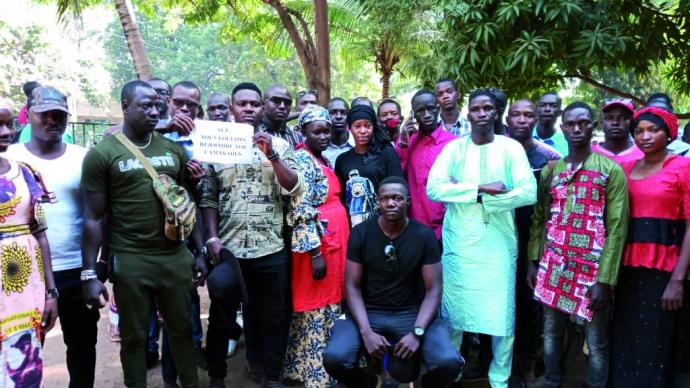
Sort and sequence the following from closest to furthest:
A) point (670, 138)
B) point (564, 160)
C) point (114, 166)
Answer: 1. point (114, 166)
2. point (670, 138)
3. point (564, 160)

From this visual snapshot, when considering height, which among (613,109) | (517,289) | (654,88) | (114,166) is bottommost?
(517,289)

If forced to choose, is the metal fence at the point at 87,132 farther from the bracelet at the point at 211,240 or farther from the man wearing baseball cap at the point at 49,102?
the bracelet at the point at 211,240

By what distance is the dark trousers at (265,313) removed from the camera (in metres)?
3.53

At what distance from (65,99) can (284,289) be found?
1.87 meters

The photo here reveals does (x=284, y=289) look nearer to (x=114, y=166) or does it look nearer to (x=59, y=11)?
(x=114, y=166)

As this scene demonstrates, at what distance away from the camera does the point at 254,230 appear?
3.46 metres

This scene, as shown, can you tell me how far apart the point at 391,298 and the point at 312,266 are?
2.01ft

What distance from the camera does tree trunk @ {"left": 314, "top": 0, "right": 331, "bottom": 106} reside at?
7848mm

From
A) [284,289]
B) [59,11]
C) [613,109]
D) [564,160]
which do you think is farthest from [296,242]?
[59,11]

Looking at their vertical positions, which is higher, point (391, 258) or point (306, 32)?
point (306, 32)

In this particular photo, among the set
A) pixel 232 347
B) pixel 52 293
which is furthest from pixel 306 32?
pixel 52 293

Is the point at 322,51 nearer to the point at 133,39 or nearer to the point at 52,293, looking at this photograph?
the point at 133,39

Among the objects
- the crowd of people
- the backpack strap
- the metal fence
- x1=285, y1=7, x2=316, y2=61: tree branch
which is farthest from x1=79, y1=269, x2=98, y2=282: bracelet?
the metal fence

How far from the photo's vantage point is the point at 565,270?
10.9ft
